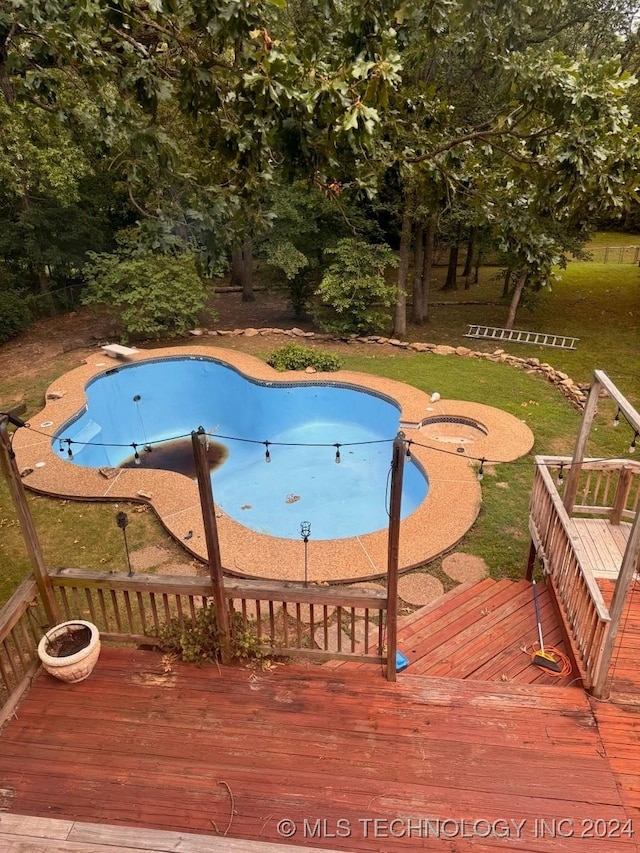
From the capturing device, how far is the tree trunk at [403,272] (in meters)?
13.0

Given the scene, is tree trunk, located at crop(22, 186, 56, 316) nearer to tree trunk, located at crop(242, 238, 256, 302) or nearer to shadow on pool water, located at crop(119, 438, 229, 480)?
tree trunk, located at crop(242, 238, 256, 302)

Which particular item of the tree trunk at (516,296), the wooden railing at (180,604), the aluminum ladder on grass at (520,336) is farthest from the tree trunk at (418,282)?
the wooden railing at (180,604)

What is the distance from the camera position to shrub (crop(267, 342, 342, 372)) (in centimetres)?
1252

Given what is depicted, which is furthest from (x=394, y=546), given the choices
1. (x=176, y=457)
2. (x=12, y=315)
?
(x=12, y=315)

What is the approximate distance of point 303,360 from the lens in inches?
498

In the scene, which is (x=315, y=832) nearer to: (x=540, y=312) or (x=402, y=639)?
(x=402, y=639)

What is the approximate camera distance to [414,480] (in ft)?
29.8

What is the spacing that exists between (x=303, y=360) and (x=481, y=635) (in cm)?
867

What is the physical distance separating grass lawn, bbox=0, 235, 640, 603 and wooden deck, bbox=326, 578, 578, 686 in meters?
0.89

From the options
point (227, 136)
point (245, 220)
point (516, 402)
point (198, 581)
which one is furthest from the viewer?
point (516, 402)

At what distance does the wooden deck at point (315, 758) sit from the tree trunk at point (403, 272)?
36.4ft

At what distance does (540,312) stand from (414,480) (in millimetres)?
10796

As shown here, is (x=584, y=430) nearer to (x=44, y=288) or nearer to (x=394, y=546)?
(x=394, y=546)

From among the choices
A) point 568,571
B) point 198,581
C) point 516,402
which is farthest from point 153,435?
point 568,571
